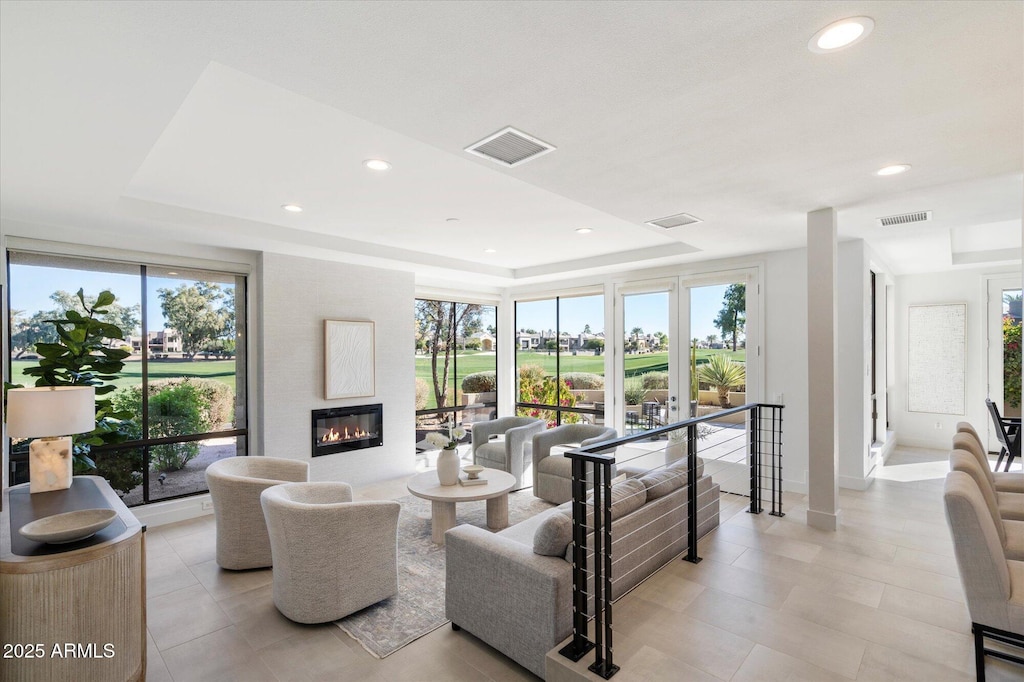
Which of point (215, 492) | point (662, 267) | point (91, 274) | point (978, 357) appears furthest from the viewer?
point (978, 357)

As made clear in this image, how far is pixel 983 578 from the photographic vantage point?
2.06 meters

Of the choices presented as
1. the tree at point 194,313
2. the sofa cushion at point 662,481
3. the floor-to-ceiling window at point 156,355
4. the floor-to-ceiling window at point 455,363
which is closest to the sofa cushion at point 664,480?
the sofa cushion at point 662,481

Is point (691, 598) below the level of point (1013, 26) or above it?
below

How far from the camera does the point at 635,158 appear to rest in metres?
2.71

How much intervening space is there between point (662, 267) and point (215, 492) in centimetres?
522

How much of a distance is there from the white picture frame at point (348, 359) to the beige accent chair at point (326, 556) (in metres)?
Answer: 2.57

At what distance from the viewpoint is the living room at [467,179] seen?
5.34ft

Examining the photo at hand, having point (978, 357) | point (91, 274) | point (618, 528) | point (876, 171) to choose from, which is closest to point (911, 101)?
point (876, 171)

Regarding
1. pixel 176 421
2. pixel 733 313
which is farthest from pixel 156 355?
pixel 733 313

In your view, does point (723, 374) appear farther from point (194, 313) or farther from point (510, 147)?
point (194, 313)

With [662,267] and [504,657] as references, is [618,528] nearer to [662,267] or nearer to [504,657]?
[504,657]

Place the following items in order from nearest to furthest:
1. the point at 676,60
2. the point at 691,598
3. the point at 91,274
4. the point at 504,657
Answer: the point at 676,60 → the point at 504,657 → the point at 691,598 → the point at 91,274

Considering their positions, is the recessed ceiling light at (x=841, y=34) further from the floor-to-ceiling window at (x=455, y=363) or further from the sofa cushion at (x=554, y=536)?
the floor-to-ceiling window at (x=455, y=363)

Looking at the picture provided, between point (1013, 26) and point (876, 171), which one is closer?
point (1013, 26)
